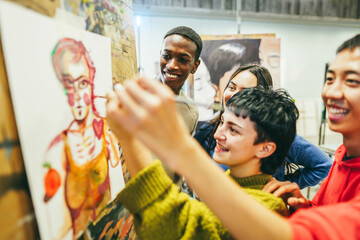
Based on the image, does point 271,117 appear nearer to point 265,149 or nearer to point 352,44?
point 265,149

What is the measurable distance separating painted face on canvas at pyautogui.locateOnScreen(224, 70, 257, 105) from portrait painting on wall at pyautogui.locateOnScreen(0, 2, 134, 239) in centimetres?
78

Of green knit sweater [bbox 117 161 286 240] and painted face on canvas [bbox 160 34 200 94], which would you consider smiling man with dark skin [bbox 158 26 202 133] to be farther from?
green knit sweater [bbox 117 161 286 240]

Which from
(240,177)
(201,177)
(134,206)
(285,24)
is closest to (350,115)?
(240,177)

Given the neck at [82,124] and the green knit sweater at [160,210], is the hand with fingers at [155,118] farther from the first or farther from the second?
the neck at [82,124]

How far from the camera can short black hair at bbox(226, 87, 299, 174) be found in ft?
2.66

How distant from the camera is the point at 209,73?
7.66ft

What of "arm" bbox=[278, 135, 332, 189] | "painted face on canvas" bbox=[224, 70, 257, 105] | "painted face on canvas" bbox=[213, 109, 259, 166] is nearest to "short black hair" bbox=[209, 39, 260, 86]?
"painted face on canvas" bbox=[224, 70, 257, 105]

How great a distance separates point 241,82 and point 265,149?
1.87 feet

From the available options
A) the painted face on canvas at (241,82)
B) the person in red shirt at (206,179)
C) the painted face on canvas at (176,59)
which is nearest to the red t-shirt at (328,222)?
the person in red shirt at (206,179)

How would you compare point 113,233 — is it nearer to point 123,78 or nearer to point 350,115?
point 123,78

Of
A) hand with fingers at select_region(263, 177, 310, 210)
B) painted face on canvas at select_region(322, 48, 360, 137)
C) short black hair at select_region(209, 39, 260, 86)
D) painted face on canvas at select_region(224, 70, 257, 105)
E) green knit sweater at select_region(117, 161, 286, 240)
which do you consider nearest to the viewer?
green knit sweater at select_region(117, 161, 286, 240)

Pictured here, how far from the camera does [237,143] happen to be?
2.62 ft

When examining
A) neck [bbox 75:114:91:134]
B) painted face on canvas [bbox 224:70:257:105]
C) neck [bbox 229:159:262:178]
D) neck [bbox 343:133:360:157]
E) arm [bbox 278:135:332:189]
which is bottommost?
arm [bbox 278:135:332:189]

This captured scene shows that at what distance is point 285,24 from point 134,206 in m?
3.55
